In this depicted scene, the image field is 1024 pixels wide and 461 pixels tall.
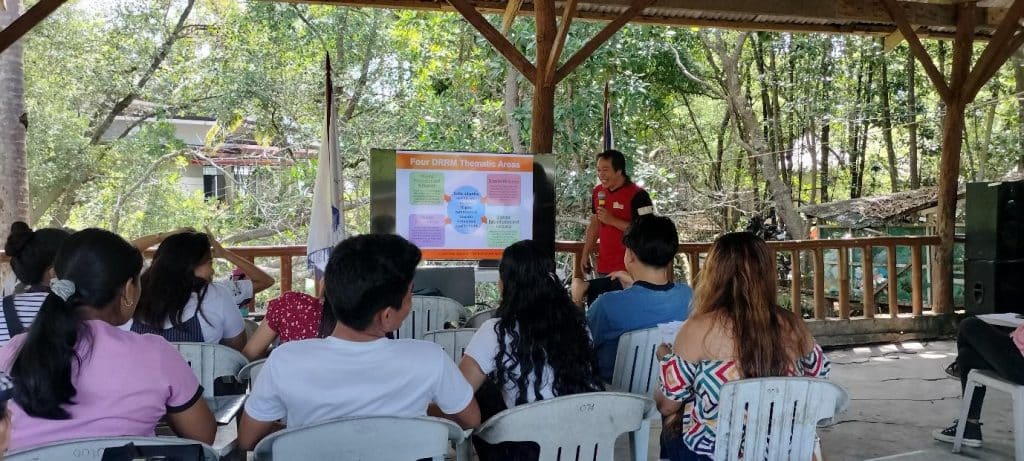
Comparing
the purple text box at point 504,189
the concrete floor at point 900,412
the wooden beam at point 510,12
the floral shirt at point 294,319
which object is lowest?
the concrete floor at point 900,412

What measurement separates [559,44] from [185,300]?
3.14 m

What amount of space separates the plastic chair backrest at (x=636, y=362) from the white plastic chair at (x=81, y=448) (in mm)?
1592

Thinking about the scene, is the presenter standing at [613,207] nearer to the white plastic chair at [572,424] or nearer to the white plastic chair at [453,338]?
the white plastic chair at [453,338]

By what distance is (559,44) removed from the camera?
511cm

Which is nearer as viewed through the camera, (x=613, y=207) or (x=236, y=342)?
(x=236, y=342)

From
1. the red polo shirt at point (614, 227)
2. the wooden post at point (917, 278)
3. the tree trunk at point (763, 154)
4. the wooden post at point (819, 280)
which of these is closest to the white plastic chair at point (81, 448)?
the red polo shirt at point (614, 227)

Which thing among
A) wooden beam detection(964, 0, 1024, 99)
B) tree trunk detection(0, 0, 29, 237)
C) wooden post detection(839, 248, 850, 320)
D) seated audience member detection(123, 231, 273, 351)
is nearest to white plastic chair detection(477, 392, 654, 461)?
seated audience member detection(123, 231, 273, 351)

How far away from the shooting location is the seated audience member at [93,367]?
5.16ft

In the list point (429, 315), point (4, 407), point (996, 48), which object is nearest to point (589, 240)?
point (429, 315)

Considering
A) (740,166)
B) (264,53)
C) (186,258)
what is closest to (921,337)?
(186,258)

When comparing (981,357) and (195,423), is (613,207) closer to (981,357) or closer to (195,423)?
(981,357)

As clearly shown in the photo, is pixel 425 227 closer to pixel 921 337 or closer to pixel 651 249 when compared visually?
pixel 651 249

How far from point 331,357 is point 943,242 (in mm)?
6625

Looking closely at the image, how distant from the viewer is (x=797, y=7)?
6.36 m
